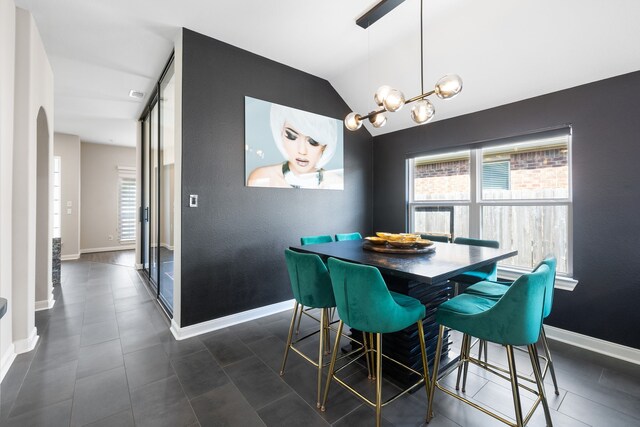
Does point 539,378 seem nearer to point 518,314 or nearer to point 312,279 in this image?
point 518,314

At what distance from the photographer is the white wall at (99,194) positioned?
714 centimetres

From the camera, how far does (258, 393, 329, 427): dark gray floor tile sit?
163 centimetres

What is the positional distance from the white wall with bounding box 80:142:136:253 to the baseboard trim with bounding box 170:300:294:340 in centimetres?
619

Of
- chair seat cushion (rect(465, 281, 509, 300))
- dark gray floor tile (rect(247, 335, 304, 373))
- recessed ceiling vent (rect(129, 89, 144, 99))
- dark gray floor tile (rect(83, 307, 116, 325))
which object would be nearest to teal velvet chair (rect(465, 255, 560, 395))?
chair seat cushion (rect(465, 281, 509, 300))

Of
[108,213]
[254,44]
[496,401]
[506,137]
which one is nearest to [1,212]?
[254,44]

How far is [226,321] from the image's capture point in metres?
2.95

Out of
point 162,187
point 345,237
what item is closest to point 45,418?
point 162,187

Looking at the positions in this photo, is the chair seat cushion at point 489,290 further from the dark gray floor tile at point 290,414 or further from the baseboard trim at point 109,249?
the baseboard trim at point 109,249

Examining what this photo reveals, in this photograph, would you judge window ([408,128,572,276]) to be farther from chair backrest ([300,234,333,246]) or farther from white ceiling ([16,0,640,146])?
chair backrest ([300,234,333,246])

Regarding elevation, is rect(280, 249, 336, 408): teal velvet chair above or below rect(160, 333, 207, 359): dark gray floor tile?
above

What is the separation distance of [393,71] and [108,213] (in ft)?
25.8

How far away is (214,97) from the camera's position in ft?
9.52

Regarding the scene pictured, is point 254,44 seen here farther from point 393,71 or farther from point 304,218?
point 304,218

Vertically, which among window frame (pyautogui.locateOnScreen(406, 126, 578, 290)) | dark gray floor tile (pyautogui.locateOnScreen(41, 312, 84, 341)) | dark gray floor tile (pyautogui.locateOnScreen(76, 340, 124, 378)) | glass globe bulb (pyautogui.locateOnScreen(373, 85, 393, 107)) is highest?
glass globe bulb (pyautogui.locateOnScreen(373, 85, 393, 107))
